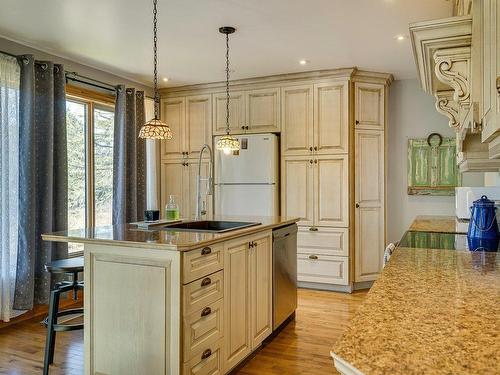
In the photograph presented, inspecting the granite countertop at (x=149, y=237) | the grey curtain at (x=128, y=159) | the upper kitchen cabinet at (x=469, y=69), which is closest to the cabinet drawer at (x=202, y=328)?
the granite countertop at (x=149, y=237)

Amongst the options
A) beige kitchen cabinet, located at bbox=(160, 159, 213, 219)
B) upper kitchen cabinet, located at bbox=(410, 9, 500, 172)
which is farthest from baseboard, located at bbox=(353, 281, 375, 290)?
upper kitchen cabinet, located at bbox=(410, 9, 500, 172)

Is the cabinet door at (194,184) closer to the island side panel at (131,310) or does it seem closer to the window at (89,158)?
the window at (89,158)

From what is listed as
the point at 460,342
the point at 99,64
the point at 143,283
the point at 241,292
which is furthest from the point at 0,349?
the point at 460,342

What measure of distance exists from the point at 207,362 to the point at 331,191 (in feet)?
8.94

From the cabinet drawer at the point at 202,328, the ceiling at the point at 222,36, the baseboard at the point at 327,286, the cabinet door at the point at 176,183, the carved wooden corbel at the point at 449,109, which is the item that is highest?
the ceiling at the point at 222,36

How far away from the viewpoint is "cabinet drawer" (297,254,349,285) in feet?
14.4

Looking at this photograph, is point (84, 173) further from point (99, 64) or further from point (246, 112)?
point (246, 112)

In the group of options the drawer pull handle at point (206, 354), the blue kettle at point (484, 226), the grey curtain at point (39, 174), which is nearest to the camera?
the blue kettle at point (484, 226)

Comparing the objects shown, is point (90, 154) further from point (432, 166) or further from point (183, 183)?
point (432, 166)

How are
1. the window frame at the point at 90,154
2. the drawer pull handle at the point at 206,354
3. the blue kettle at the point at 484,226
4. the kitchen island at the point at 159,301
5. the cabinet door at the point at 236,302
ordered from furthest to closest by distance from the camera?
the window frame at the point at 90,154
the cabinet door at the point at 236,302
the drawer pull handle at the point at 206,354
the kitchen island at the point at 159,301
the blue kettle at the point at 484,226

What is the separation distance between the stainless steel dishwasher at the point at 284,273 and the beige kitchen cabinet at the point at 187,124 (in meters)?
2.16

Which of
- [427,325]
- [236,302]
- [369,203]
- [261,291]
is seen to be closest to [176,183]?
[369,203]

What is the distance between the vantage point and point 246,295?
2.60 m

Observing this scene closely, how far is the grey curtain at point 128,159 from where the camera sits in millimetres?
4422
